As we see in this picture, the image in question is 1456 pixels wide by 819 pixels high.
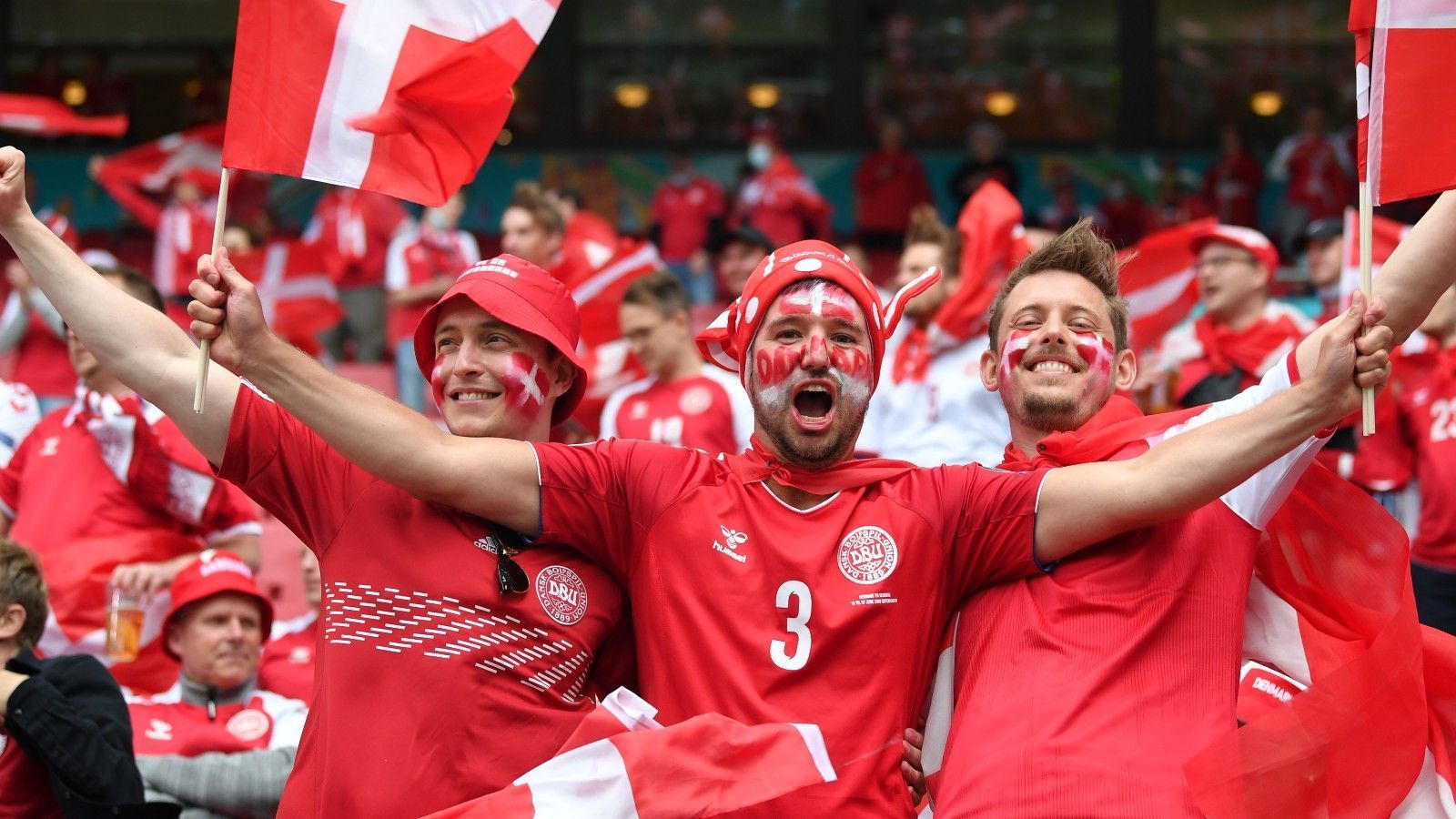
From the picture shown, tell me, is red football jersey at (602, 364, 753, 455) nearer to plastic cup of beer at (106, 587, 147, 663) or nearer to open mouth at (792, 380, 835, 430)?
plastic cup of beer at (106, 587, 147, 663)

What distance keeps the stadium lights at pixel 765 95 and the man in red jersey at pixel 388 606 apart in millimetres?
14961

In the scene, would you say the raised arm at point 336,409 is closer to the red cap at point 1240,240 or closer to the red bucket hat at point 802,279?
the red bucket hat at point 802,279

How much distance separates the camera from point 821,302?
166 inches

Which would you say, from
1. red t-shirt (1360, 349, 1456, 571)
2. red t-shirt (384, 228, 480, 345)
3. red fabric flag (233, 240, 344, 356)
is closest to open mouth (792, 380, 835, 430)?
red t-shirt (1360, 349, 1456, 571)

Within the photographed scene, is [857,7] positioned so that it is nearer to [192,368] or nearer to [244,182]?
[244,182]

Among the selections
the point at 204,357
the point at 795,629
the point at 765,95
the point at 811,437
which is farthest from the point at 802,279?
the point at 765,95

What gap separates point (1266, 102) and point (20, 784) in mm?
16538

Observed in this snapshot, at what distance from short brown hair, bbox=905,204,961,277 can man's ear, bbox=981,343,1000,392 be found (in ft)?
13.2

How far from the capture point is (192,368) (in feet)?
13.2

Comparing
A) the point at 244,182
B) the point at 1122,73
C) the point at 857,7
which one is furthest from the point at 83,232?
the point at 1122,73

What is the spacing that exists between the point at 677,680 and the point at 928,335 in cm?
466

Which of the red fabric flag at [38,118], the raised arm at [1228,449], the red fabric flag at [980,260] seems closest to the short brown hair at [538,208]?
the red fabric flag at [38,118]

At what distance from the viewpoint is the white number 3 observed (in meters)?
3.93

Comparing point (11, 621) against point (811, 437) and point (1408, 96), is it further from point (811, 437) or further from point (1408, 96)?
point (1408, 96)
